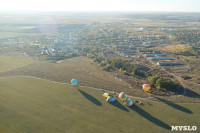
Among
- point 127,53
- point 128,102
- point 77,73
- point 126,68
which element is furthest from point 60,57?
point 128,102

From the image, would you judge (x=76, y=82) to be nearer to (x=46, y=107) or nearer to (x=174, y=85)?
(x=46, y=107)

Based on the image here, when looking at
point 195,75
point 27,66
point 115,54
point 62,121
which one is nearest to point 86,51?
point 115,54

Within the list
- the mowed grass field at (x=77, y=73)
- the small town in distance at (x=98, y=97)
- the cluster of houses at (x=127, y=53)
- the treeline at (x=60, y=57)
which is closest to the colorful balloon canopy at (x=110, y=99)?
the small town in distance at (x=98, y=97)

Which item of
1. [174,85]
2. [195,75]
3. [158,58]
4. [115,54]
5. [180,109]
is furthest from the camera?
[115,54]

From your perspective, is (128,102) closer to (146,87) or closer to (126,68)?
(146,87)

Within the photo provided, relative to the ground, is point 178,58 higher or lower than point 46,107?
higher

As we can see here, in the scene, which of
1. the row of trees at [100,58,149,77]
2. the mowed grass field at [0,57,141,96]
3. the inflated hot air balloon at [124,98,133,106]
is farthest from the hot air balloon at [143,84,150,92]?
the row of trees at [100,58,149,77]
